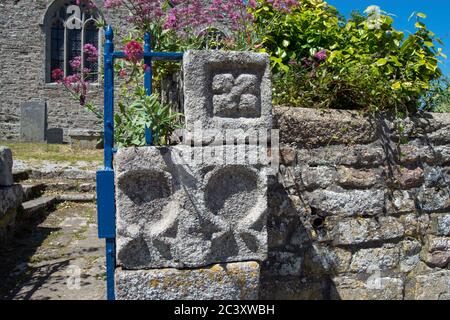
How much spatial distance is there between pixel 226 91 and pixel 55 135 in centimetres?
1278

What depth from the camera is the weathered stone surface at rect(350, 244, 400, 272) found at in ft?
8.57

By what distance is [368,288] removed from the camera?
2.62 metres

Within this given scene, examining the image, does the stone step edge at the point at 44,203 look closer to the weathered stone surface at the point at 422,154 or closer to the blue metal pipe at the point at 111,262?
the blue metal pipe at the point at 111,262

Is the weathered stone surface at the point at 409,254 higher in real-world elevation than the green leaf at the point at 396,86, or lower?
lower

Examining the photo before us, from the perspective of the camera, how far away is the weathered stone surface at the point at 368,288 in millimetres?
2582

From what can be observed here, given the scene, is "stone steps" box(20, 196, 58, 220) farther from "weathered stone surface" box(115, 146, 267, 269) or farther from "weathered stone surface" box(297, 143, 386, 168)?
"weathered stone surface" box(297, 143, 386, 168)

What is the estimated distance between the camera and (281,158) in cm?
252

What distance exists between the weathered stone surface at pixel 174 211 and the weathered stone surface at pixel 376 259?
38.4 inches

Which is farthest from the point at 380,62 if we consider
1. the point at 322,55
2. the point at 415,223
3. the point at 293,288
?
the point at 293,288

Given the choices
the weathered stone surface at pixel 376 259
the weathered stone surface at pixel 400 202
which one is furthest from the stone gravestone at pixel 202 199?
the weathered stone surface at pixel 400 202

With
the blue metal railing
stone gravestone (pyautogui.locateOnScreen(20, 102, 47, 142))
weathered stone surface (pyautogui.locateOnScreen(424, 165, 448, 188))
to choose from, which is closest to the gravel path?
the blue metal railing

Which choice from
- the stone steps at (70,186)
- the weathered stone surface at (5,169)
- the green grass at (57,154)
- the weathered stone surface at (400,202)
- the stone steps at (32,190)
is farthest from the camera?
the green grass at (57,154)

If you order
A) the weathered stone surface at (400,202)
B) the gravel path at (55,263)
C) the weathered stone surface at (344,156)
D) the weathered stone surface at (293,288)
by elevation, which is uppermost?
the weathered stone surface at (344,156)

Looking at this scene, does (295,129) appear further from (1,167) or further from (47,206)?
(47,206)
